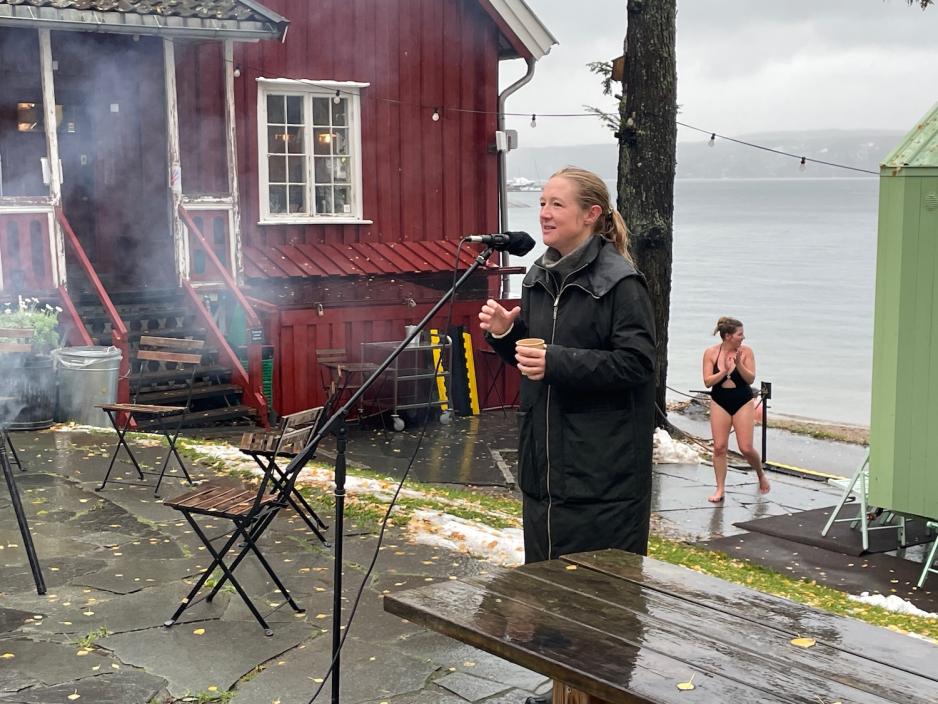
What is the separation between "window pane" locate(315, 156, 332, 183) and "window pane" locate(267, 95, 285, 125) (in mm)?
756

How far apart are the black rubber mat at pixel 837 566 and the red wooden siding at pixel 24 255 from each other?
791 cm

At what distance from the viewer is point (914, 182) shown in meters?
8.68

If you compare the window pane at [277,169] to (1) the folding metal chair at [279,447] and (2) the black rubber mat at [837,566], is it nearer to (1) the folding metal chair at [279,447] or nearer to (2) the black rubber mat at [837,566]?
(2) the black rubber mat at [837,566]

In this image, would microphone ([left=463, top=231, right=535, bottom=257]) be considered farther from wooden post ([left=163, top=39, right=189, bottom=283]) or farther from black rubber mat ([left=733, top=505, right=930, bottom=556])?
wooden post ([left=163, top=39, right=189, bottom=283])

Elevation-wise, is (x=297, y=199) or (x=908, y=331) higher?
(x=297, y=199)

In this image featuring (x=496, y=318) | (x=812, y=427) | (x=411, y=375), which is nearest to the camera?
(x=496, y=318)

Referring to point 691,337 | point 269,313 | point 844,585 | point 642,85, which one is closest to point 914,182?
point 844,585

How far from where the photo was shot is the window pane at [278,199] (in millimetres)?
15898

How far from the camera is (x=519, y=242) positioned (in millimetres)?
4531

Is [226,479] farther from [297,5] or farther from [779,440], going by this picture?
[779,440]

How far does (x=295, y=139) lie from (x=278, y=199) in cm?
85

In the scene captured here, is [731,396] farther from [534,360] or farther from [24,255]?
[24,255]

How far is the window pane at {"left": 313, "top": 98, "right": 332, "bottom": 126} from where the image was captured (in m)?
16.1

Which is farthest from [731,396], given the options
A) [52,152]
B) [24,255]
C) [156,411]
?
[52,152]
